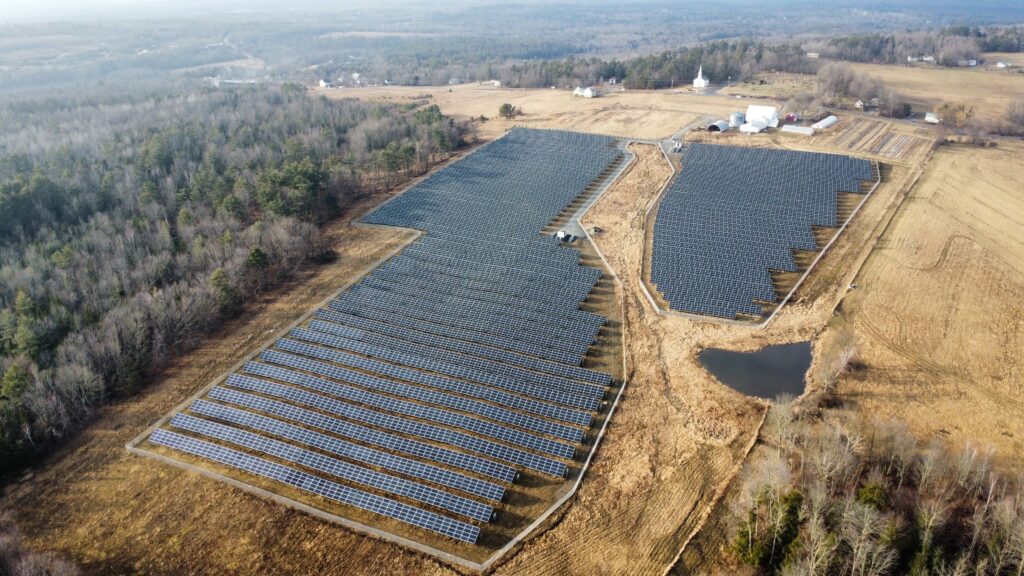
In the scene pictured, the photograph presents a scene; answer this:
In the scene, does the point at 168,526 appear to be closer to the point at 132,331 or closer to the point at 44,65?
the point at 132,331

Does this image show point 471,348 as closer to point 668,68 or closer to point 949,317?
point 949,317

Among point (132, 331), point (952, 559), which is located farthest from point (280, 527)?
point (952, 559)

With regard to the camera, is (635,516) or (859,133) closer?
(635,516)

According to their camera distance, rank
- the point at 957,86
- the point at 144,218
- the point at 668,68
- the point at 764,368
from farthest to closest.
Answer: the point at 668,68 < the point at 957,86 < the point at 144,218 < the point at 764,368

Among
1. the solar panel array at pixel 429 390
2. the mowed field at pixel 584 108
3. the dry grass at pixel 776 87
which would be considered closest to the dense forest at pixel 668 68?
the dry grass at pixel 776 87

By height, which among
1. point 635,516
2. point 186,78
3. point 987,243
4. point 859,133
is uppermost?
point 186,78

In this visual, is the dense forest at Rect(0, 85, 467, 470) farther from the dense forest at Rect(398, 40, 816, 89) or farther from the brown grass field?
the dense forest at Rect(398, 40, 816, 89)

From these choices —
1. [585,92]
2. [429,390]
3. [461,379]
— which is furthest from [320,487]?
[585,92]
